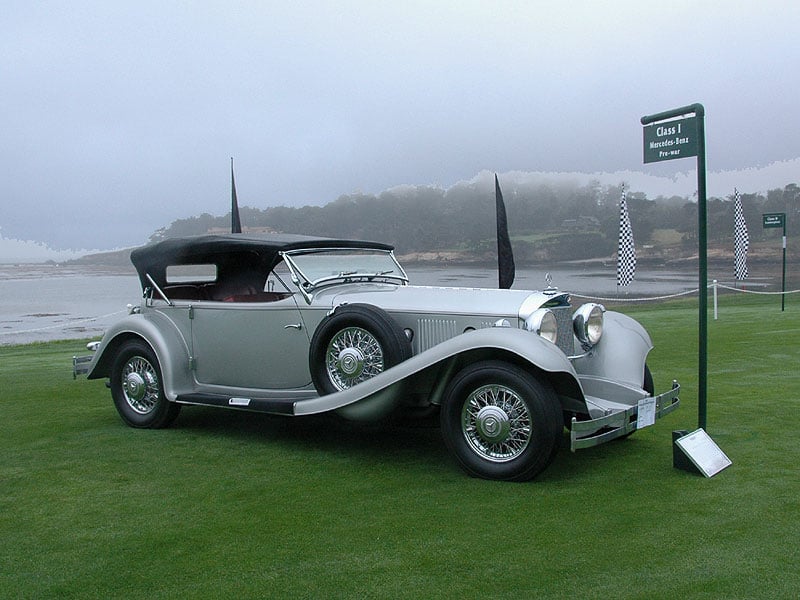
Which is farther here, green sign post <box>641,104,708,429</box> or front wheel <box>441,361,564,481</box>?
green sign post <box>641,104,708,429</box>

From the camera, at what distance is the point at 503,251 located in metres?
7.51

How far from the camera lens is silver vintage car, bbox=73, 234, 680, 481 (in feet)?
14.4

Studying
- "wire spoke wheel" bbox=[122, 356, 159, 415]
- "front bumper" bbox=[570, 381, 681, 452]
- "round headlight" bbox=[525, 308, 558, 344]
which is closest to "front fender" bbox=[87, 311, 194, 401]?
"wire spoke wheel" bbox=[122, 356, 159, 415]

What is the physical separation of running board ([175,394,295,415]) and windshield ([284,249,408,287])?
93cm

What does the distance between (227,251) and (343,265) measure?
0.94m

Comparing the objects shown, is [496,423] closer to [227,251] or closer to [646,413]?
[646,413]

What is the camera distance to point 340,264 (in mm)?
6008

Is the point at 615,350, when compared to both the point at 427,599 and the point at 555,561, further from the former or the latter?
the point at 427,599

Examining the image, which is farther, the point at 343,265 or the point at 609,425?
the point at 343,265

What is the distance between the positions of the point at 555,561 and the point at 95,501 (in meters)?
2.65

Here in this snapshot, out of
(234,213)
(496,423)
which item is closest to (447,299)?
(496,423)

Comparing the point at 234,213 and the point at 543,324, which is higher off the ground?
the point at 234,213

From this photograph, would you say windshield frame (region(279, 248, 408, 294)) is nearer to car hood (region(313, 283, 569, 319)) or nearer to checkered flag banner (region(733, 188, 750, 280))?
car hood (region(313, 283, 569, 319))

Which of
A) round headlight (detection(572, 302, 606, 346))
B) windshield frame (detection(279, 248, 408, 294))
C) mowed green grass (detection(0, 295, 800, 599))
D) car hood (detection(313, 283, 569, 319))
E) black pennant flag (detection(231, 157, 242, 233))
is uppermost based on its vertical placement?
black pennant flag (detection(231, 157, 242, 233))
